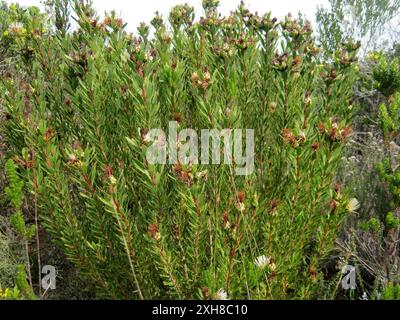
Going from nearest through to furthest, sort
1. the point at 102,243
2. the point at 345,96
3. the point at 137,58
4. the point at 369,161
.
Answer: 1. the point at 137,58
2. the point at 102,243
3. the point at 345,96
4. the point at 369,161

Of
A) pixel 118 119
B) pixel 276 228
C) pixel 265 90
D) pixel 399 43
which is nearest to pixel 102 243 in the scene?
pixel 118 119

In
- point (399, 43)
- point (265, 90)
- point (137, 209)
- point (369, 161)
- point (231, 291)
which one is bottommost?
point (231, 291)

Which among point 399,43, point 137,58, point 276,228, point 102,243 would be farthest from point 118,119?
point 399,43

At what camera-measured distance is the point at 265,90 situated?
2.56 m

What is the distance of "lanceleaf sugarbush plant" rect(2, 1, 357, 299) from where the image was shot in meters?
2.05

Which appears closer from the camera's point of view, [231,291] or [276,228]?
[231,291]

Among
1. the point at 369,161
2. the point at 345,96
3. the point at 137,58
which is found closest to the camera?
the point at 137,58

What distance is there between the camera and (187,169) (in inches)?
73.7

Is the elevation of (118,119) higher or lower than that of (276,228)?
higher

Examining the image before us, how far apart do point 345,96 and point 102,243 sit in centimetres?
166

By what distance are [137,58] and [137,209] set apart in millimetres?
804

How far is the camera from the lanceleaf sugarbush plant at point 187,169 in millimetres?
2055

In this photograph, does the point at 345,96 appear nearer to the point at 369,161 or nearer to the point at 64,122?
the point at 369,161

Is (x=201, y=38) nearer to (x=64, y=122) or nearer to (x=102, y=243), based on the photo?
(x=64, y=122)
